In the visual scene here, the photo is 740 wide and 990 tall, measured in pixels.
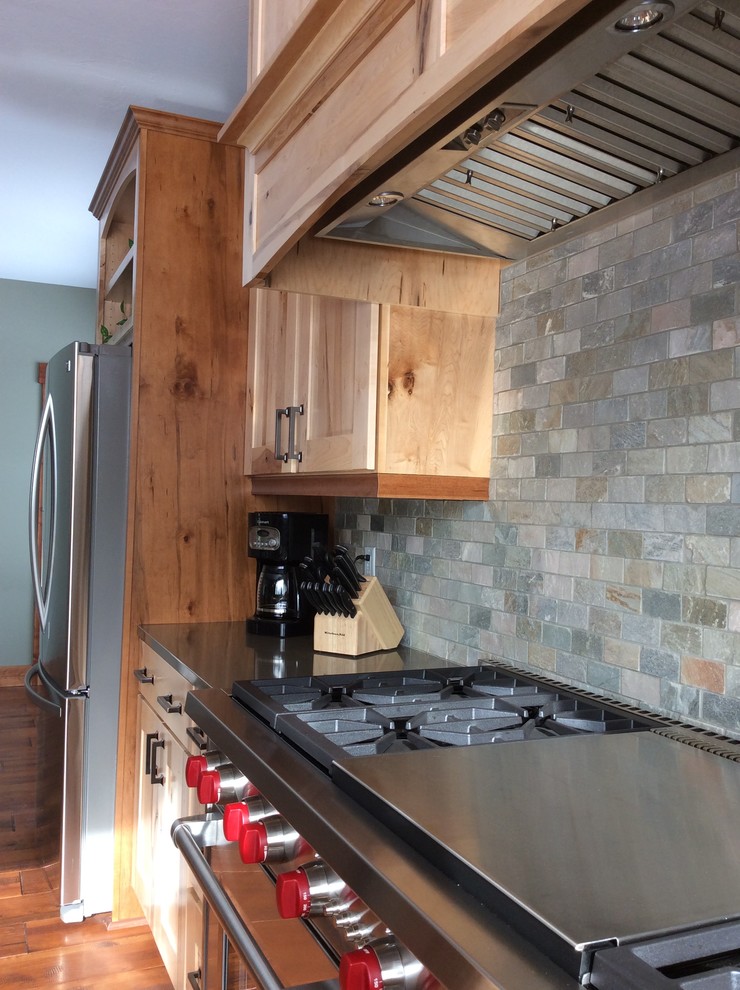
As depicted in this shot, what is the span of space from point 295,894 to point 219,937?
2.16ft

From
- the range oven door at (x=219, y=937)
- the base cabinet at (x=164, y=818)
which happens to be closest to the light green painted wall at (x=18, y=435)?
the base cabinet at (x=164, y=818)

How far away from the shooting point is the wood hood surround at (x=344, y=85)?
916 mm

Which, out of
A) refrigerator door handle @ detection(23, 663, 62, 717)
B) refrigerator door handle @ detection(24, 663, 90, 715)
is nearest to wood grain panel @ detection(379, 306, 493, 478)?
refrigerator door handle @ detection(24, 663, 90, 715)

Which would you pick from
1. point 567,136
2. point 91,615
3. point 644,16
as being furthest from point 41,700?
point 644,16

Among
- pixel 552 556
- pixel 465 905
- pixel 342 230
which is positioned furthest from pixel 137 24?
pixel 465 905

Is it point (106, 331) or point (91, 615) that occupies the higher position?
point (106, 331)

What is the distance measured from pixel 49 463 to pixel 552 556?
6.16 feet

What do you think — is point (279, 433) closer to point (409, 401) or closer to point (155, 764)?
point (409, 401)

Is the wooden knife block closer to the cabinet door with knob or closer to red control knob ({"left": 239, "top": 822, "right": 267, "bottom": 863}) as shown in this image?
the cabinet door with knob

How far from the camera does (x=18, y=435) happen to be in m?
5.96

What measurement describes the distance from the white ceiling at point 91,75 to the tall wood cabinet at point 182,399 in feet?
0.74

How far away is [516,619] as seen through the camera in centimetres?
191

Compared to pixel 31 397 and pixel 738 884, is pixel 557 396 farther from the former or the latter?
pixel 31 397

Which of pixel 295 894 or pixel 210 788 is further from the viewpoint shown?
pixel 210 788
